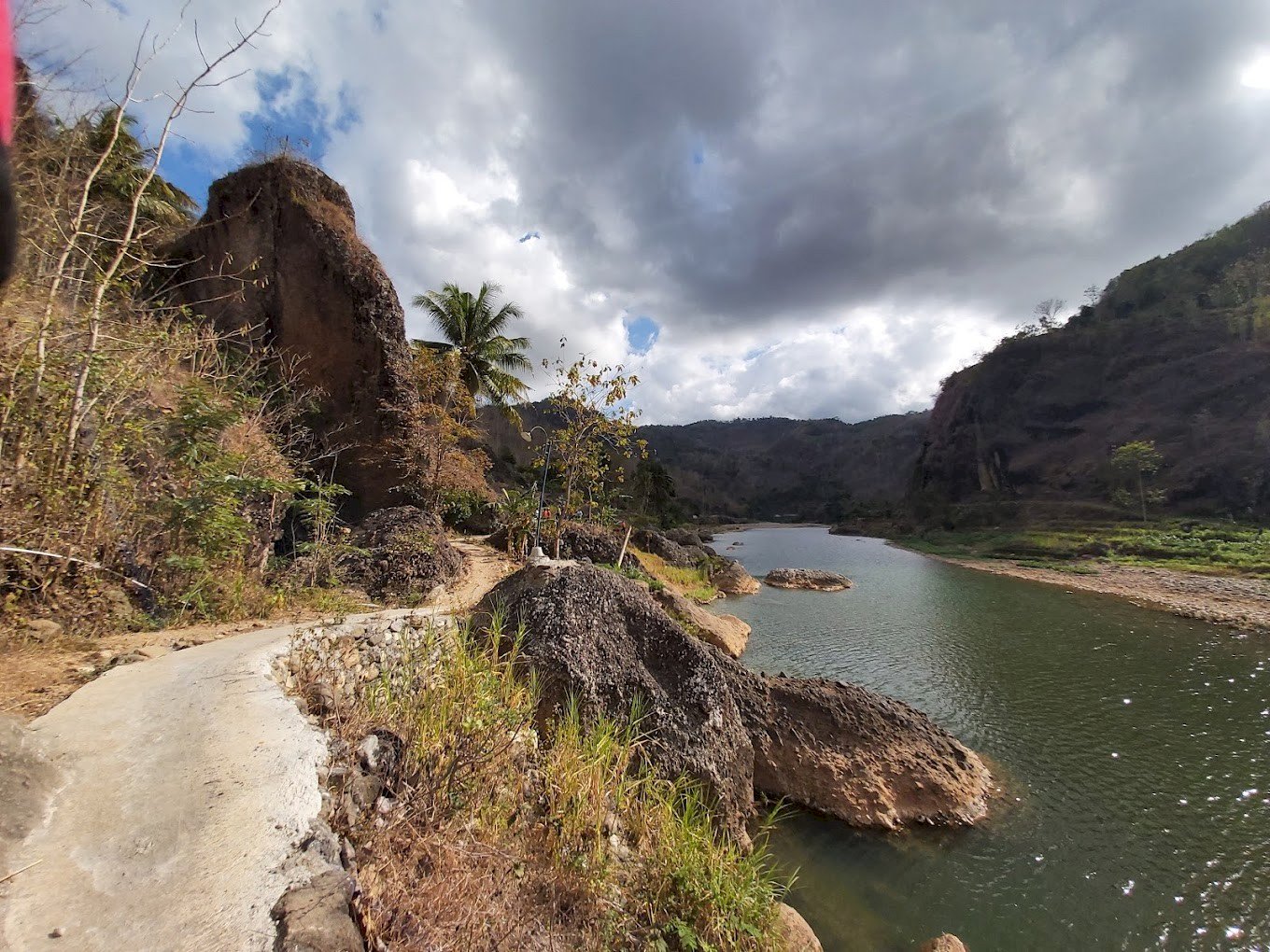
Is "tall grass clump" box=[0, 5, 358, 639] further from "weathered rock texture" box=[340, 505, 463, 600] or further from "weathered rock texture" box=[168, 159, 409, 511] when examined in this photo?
"weathered rock texture" box=[168, 159, 409, 511]

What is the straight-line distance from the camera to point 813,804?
6574mm

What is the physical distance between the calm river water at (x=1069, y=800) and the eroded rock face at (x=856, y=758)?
269 millimetres

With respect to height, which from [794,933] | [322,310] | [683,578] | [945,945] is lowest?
[945,945]

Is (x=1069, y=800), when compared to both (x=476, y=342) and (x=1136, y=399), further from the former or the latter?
(x=1136, y=399)

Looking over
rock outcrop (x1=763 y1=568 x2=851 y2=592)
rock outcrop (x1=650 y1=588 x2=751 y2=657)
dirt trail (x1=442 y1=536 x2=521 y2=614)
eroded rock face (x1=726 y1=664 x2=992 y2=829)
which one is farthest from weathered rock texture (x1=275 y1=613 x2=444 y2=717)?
rock outcrop (x1=763 y1=568 x2=851 y2=592)

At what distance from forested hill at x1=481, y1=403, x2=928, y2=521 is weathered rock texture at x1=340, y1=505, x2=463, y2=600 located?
71.6 m

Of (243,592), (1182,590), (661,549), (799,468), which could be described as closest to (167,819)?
(243,592)

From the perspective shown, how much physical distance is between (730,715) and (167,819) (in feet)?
16.6

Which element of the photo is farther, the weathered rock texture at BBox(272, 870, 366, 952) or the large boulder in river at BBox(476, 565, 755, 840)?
the large boulder in river at BBox(476, 565, 755, 840)

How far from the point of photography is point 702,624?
1238 cm

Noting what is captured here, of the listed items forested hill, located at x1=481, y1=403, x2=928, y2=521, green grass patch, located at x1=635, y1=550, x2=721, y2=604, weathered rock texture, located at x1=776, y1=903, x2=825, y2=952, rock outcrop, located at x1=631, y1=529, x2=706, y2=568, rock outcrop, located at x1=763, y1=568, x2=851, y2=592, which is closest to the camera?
weathered rock texture, located at x1=776, y1=903, x2=825, y2=952

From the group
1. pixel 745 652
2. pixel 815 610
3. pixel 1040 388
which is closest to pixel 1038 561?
pixel 815 610

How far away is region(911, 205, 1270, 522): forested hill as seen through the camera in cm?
4003

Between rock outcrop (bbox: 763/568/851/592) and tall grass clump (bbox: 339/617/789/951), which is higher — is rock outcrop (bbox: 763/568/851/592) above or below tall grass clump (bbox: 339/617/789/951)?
below
